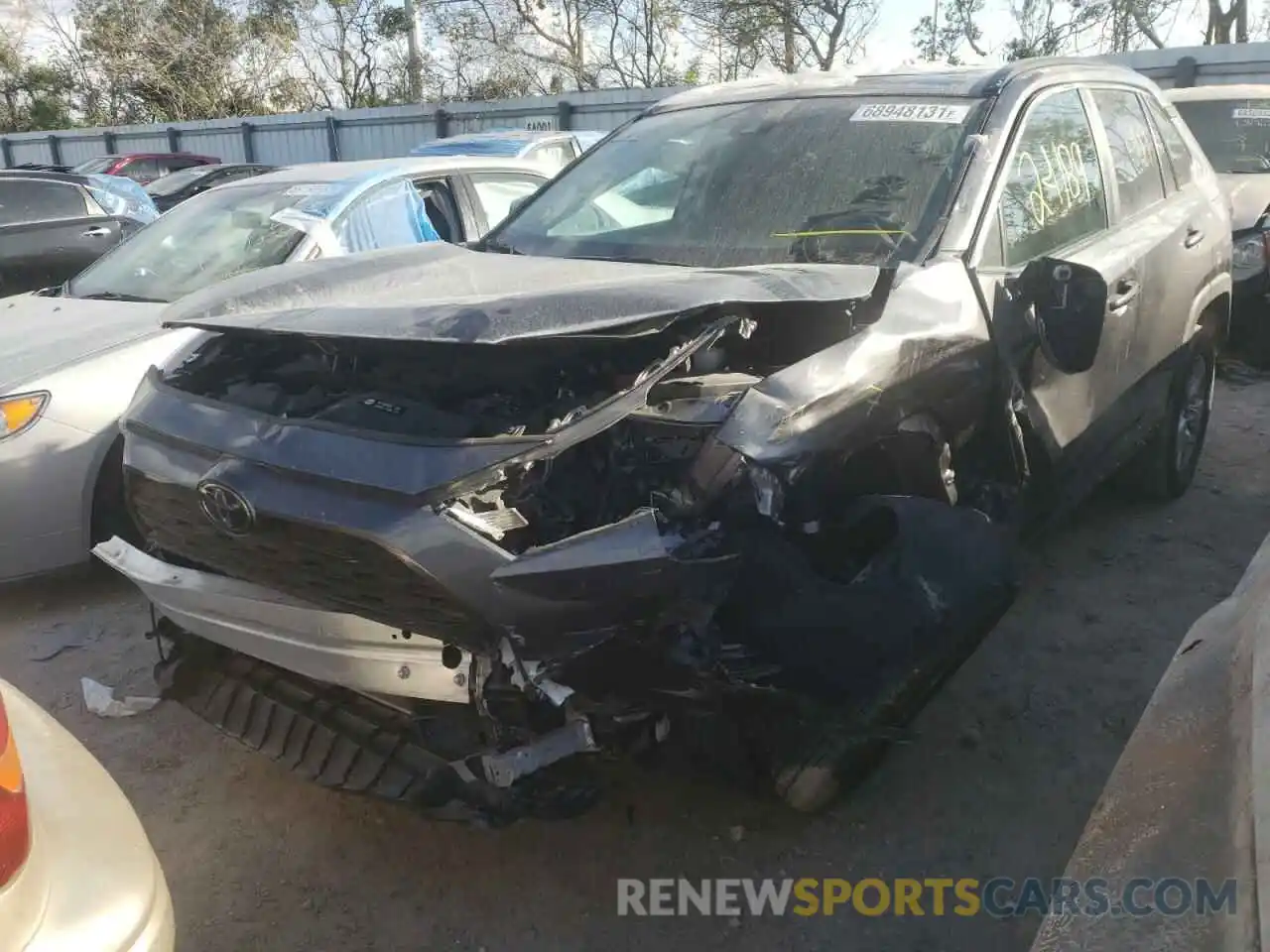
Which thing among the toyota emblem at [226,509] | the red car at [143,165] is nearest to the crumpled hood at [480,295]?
the toyota emblem at [226,509]

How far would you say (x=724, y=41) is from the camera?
25.3 m

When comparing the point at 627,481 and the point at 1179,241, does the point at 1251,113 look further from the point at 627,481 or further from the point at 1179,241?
the point at 627,481

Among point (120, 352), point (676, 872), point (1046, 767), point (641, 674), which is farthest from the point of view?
point (120, 352)

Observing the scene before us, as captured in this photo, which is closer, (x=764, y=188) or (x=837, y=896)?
(x=837, y=896)

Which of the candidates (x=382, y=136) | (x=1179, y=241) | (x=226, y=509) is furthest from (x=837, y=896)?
(x=382, y=136)

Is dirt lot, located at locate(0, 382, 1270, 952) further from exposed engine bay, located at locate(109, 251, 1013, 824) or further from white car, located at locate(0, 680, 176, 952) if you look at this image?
white car, located at locate(0, 680, 176, 952)

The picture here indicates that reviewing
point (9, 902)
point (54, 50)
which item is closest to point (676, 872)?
point (9, 902)

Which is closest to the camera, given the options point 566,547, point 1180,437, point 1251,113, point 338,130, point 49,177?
point 566,547

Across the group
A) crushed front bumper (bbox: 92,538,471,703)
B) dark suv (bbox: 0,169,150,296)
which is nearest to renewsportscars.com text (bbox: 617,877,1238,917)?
crushed front bumper (bbox: 92,538,471,703)

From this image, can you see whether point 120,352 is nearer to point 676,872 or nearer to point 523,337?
point 523,337

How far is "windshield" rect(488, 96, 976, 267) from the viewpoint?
3.19 m

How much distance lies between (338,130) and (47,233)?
14.0m

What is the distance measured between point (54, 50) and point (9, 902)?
1436 inches

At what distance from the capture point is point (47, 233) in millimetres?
7652
